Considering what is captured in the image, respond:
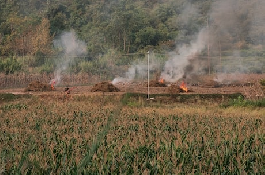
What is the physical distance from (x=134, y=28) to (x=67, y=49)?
1203 centimetres

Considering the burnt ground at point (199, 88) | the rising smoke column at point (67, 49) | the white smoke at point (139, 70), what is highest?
the rising smoke column at point (67, 49)

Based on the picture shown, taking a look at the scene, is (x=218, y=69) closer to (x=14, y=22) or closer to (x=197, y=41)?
(x=197, y=41)

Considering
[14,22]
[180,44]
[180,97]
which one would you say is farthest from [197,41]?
[180,97]

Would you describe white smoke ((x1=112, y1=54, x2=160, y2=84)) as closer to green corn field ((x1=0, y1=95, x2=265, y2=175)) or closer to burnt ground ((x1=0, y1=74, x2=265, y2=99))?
burnt ground ((x1=0, y1=74, x2=265, y2=99))

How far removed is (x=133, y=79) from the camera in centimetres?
4100

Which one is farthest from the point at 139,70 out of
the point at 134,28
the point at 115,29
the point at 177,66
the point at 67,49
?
the point at 134,28

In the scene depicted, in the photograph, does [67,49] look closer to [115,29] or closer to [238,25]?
[115,29]

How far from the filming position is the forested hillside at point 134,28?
176ft

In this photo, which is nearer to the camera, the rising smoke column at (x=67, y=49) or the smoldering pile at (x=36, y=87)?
the smoldering pile at (x=36, y=87)

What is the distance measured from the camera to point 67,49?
53.1m

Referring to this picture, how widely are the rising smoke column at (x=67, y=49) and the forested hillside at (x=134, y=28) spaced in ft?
2.52

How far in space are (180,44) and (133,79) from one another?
18340 millimetres

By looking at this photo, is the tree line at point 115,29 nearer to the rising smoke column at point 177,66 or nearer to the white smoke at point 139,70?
the white smoke at point 139,70

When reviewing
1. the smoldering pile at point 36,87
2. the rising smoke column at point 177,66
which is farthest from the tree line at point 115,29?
the smoldering pile at point 36,87
